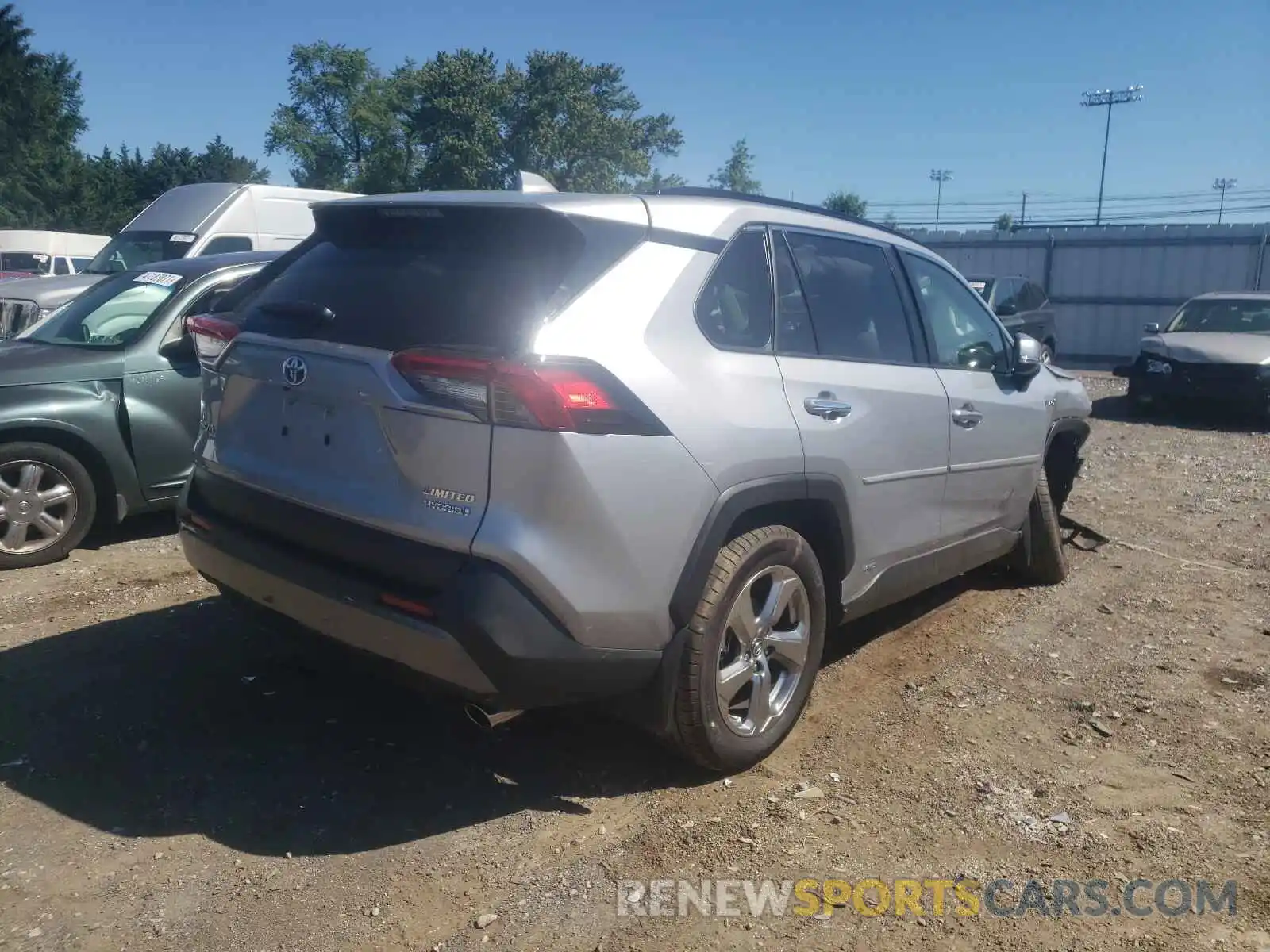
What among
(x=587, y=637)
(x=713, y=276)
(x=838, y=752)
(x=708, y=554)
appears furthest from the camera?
(x=838, y=752)

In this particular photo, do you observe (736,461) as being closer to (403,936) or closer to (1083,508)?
(403,936)

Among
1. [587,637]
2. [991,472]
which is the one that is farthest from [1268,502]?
[587,637]

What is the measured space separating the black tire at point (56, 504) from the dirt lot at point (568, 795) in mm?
556

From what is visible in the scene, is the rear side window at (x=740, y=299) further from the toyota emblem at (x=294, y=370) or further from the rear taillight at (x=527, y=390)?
the toyota emblem at (x=294, y=370)

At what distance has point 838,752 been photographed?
3723 millimetres

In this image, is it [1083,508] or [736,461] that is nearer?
[736,461]

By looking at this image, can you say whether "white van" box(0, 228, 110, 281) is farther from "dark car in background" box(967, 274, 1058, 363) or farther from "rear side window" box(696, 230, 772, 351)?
"rear side window" box(696, 230, 772, 351)

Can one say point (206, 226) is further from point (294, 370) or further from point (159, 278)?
point (294, 370)

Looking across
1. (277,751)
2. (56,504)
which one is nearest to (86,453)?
(56,504)

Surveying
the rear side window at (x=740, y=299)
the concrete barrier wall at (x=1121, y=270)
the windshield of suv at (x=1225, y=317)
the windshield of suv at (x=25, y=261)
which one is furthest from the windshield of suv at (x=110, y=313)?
the windshield of suv at (x=25, y=261)

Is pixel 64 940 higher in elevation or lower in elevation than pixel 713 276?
lower

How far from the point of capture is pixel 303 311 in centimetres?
322

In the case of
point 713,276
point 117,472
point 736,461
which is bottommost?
point 117,472

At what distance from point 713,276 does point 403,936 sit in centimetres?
212
